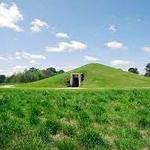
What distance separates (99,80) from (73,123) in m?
67.2

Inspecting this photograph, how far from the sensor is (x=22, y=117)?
44.7 ft

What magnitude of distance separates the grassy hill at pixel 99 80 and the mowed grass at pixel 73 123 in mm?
56518

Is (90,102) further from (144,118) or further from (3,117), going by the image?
(3,117)

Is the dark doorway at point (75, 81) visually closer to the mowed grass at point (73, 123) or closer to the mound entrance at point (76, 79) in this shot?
the mound entrance at point (76, 79)

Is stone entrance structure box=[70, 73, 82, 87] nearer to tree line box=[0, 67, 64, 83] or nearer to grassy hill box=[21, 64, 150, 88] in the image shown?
grassy hill box=[21, 64, 150, 88]

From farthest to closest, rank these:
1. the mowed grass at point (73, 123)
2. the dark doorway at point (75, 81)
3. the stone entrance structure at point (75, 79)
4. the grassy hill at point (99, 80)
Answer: the stone entrance structure at point (75, 79)
the dark doorway at point (75, 81)
the grassy hill at point (99, 80)
the mowed grass at point (73, 123)

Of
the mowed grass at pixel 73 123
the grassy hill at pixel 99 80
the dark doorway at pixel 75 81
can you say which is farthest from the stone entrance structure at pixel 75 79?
the mowed grass at pixel 73 123

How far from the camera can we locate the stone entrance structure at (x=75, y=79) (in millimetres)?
79006

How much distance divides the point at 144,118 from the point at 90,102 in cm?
343

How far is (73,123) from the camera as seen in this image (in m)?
13.4

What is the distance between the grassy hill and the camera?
77.2m

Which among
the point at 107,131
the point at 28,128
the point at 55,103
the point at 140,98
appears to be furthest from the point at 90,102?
the point at 28,128

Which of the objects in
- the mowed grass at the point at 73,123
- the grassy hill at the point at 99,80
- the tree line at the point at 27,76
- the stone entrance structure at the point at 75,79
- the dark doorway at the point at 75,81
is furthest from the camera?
the tree line at the point at 27,76

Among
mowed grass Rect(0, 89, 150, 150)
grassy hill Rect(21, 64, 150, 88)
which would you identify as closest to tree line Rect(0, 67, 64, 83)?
grassy hill Rect(21, 64, 150, 88)
